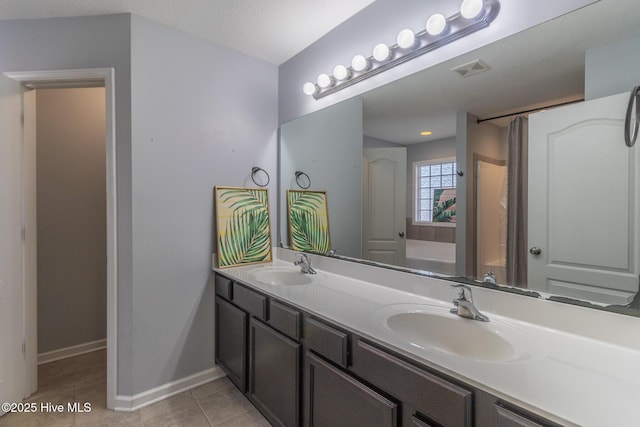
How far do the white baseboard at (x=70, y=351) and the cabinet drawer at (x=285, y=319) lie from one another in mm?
2059

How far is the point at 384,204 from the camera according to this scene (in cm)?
179

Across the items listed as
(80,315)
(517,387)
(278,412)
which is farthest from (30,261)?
(517,387)

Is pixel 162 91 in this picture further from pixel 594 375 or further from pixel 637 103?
pixel 594 375

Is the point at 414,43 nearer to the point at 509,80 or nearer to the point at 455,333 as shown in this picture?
the point at 509,80

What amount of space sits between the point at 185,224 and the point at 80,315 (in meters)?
1.46

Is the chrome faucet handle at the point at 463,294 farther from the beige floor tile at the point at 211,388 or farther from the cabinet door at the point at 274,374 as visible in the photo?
the beige floor tile at the point at 211,388

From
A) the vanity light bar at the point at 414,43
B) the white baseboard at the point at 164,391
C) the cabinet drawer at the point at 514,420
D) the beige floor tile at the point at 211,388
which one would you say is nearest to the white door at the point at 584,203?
the vanity light bar at the point at 414,43

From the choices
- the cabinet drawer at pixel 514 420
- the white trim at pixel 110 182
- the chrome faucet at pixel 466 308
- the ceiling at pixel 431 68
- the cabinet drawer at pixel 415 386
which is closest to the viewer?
the cabinet drawer at pixel 514 420

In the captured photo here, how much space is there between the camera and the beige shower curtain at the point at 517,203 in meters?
1.25

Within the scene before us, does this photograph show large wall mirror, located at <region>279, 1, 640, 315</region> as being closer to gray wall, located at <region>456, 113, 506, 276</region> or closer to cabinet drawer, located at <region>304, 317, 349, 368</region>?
gray wall, located at <region>456, 113, 506, 276</region>

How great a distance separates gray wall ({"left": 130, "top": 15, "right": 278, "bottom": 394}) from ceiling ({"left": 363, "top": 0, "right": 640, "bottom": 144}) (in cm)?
114

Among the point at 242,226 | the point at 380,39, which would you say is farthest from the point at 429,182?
the point at 242,226

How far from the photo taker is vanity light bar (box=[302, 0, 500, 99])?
1.30 meters

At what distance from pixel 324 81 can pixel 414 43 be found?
27.4 inches
